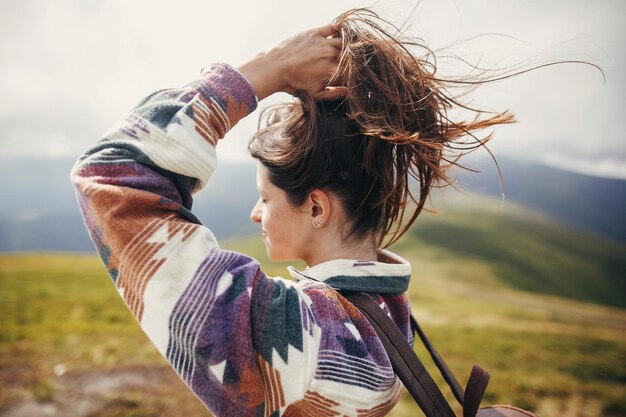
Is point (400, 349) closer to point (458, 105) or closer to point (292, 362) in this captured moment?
point (292, 362)

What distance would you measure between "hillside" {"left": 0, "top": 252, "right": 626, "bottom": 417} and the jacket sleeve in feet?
23.6

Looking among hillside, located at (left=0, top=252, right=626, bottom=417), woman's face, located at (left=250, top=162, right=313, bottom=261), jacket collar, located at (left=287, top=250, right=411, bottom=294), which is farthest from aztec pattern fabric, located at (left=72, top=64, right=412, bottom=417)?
hillside, located at (left=0, top=252, right=626, bottom=417)

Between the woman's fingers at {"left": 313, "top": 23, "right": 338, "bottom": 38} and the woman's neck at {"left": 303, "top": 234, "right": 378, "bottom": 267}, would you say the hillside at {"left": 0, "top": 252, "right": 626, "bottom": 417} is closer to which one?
the woman's neck at {"left": 303, "top": 234, "right": 378, "bottom": 267}

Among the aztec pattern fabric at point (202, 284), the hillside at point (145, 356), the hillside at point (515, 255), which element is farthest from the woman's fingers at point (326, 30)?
the hillside at point (515, 255)

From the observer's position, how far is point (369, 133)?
205 centimetres

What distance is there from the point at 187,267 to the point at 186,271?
0.02 meters

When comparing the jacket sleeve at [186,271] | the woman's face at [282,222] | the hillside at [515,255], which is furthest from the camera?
the hillside at [515,255]

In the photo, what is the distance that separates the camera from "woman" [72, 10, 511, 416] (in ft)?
4.83

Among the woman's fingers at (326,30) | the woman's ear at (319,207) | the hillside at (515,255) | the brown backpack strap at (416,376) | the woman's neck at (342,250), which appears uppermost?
the woman's fingers at (326,30)

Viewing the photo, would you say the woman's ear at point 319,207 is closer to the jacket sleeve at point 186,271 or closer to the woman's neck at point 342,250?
the woman's neck at point 342,250

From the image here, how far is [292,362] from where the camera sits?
1570 mm

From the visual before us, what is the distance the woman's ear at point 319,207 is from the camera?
234cm

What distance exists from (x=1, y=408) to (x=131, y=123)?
8841mm

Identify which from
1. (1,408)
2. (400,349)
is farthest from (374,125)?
(1,408)
